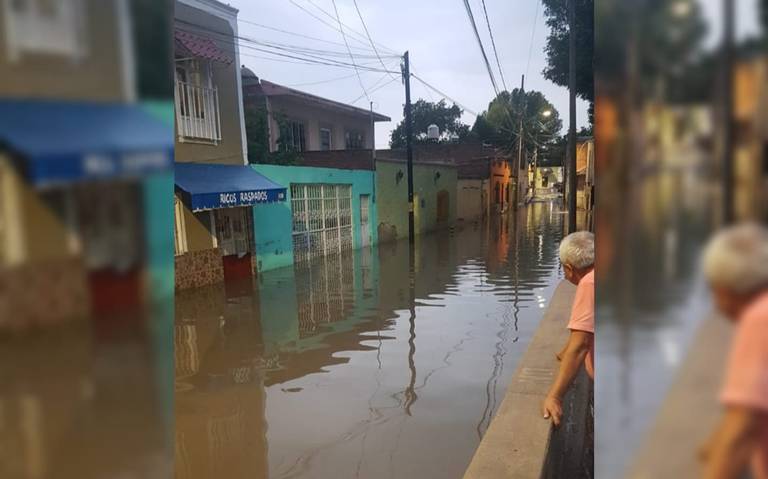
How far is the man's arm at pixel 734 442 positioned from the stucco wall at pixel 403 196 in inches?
637

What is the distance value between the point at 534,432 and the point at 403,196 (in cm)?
1567

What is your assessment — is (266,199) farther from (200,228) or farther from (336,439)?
(336,439)

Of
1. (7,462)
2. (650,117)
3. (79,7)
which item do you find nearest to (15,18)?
(79,7)

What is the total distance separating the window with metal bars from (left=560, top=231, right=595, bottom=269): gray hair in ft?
34.6

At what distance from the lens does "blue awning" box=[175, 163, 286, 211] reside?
27.7 feet

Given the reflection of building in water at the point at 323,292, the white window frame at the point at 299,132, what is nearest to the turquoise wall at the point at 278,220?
the reflection of building in water at the point at 323,292

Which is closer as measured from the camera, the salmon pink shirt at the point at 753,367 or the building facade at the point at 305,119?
the salmon pink shirt at the point at 753,367

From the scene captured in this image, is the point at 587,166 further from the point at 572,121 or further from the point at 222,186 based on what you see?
the point at 222,186

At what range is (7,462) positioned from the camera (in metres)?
0.59

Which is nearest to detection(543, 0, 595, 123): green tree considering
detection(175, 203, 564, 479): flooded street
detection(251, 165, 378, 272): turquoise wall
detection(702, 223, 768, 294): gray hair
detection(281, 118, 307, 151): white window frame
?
detection(175, 203, 564, 479): flooded street

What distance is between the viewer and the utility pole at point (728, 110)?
471 millimetres

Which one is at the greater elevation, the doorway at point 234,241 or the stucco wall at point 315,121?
the stucco wall at point 315,121

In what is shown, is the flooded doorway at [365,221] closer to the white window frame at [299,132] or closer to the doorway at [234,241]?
the white window frame at [299,132]

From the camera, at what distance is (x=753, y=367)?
1.53 feet
